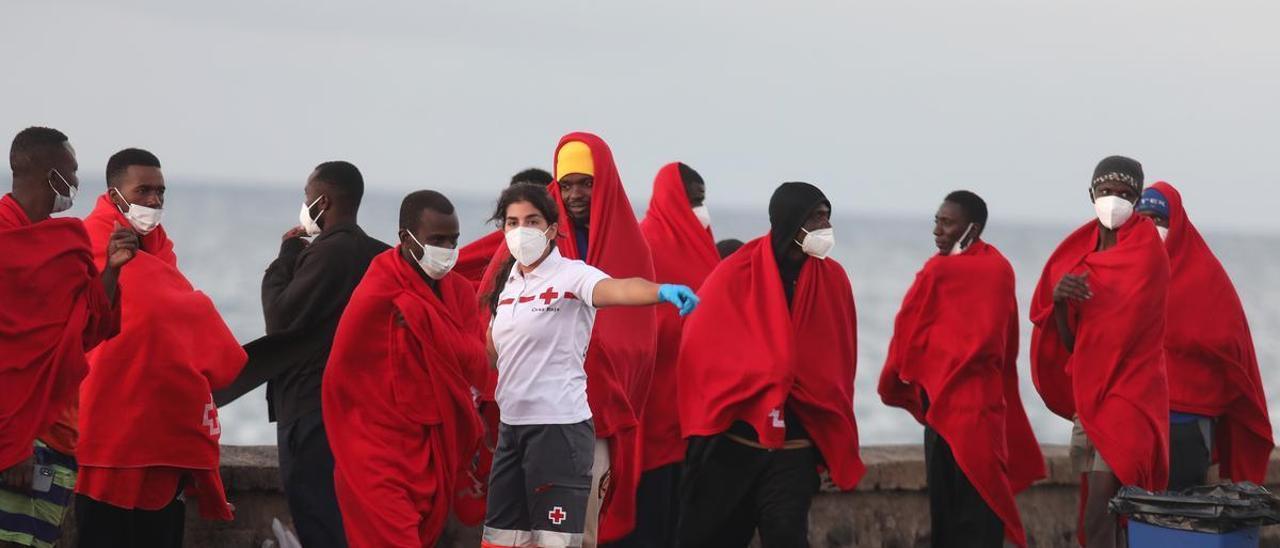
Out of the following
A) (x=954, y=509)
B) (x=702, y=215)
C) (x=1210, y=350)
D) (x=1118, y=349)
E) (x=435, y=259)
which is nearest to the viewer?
(x=435, y=259)

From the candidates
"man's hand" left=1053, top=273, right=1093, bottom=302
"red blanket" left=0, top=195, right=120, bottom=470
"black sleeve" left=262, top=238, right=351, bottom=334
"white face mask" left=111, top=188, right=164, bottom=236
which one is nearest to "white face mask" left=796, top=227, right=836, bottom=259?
"man's hand" left=1053, top=273, right=1093, bottom=302

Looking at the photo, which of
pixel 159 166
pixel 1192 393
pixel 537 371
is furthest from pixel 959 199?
pixel 159 166

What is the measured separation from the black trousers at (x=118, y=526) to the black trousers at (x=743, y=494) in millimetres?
2179

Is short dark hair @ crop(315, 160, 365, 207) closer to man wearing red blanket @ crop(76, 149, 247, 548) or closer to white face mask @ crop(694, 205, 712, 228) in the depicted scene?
man wearing red blanket @ crop(76, 149, 247, 548)

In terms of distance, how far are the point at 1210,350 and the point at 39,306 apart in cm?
545

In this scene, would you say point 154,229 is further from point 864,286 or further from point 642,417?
point 864,286

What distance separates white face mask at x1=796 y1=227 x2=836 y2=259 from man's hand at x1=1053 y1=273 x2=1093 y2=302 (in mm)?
1434

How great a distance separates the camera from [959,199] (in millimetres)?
9695

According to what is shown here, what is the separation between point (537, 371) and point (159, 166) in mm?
1796

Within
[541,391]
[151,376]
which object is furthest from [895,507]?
[151,376]

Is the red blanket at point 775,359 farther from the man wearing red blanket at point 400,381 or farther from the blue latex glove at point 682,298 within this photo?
the blue latex glove at point 682,298

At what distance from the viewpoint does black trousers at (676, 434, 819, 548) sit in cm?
817

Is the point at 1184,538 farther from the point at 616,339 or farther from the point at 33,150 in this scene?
the point at 33,150

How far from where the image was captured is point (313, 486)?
8070mm
